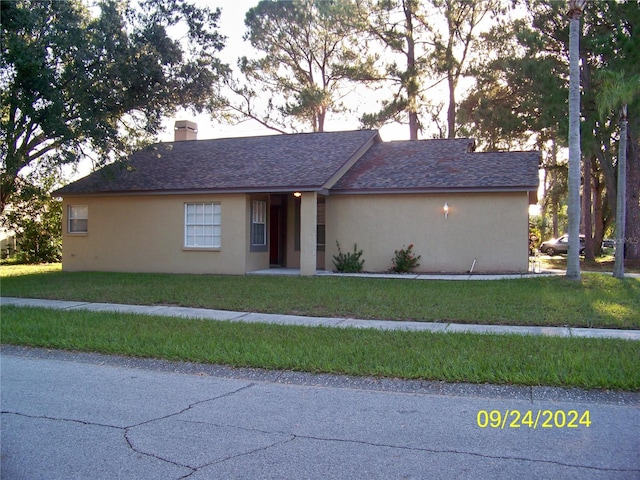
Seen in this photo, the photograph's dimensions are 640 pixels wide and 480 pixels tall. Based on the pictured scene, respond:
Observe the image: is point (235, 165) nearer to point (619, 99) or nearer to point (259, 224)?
point (259, 224)

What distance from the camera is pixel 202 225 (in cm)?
1886

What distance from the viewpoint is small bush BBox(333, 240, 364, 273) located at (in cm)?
1825

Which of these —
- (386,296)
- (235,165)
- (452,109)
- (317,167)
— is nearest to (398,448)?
(386,296)

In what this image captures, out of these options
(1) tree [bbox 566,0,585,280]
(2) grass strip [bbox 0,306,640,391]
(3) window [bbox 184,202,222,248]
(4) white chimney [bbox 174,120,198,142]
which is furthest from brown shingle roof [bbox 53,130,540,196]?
(2) grass strip [bbox 0,306,640,391]

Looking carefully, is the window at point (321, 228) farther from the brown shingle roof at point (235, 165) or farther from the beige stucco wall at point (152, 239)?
the beige stucco wall at point (152, 239)

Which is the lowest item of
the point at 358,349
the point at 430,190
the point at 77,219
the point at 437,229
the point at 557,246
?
the point at 358,349

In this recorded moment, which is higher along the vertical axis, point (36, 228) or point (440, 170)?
point (440, 170)

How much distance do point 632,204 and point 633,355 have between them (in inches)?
769

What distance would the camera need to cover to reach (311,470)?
4125 mm

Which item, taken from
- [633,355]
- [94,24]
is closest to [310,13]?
[94,24]

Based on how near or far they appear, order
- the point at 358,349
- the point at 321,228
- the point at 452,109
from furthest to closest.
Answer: the point at 452,109, the point at 321,228, the point at 358,349

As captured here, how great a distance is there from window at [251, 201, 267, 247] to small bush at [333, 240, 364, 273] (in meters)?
2.67

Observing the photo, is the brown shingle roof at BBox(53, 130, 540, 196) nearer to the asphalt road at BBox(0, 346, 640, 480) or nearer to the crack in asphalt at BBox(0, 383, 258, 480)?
the asphalt road at BBox(0, 346, 640, 480)

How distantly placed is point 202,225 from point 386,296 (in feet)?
27.9
